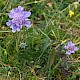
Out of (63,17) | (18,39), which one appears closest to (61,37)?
(63,17)

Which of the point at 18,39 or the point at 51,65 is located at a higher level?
the point at 18,39

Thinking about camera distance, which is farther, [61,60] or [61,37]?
[61,37]

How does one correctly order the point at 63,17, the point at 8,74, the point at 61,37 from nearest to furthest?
the point at 8,74
the point at 61,37
the point at 63,17

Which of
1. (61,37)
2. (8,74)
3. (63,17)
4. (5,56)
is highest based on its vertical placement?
(63,17)

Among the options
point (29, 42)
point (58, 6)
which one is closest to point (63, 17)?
point (58, 6)

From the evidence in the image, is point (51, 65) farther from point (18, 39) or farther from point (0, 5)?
point (0, 5)

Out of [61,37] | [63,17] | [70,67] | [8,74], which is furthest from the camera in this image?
[63,17]

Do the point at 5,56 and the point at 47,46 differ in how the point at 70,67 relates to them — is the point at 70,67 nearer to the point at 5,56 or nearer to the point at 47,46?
the point at 47,46
